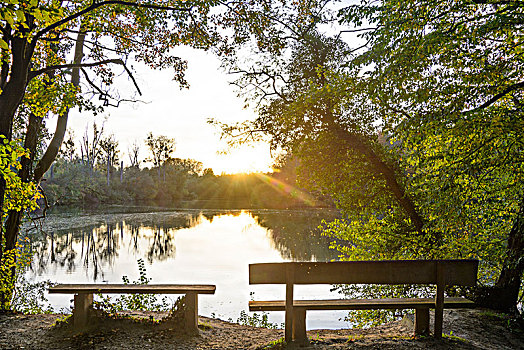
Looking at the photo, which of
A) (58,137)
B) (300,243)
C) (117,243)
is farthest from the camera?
(117,243)

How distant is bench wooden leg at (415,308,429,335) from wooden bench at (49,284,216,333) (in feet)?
7.17

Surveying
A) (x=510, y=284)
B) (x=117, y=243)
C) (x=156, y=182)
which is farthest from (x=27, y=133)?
(x=156, y=182)

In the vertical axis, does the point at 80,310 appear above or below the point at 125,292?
below

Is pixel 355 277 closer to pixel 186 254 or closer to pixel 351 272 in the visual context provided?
pixel 351 272

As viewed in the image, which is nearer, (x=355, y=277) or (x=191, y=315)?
(x=355, y=277)

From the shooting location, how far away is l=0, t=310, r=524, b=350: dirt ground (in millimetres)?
3893

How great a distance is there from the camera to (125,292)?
14.4 ft

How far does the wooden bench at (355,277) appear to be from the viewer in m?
3.63

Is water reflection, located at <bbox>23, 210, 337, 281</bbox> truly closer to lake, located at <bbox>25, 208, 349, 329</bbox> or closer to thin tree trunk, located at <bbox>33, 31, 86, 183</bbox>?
lake, located at <bbox>25, 208, 349, 329</bbox>

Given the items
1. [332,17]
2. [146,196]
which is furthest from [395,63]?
[146,196]

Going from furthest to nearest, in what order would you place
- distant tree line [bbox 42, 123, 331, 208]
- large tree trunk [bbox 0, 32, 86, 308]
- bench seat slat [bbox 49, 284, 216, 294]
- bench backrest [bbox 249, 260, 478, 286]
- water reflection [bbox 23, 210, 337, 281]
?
distant tree line [bbox 42, 123, 331, 208] < water reflection [bbox 23, 210, 337, 281] < large tree trunk [bbox 0, 32, 86, 308] < bench seat slat [bbox 49, 284, 216, 294] < bench backrest [bbox 249, 260, 478, 286]

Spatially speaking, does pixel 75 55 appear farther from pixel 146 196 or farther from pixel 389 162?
pixel 146 196

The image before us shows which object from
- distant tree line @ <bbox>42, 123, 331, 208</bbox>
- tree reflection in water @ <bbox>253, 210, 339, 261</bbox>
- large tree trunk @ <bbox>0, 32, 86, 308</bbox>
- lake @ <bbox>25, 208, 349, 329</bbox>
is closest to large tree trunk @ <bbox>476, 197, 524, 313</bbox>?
lake @ <bbox>25, 208, 349, 329</bbox>

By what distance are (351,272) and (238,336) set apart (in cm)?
202
